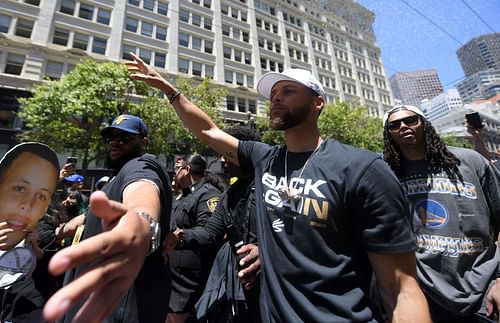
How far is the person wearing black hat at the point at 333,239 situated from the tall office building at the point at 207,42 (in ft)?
53.5

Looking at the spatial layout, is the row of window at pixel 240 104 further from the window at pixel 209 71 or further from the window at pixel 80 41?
the window at pixel 80 41

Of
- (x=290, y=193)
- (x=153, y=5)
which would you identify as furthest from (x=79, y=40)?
(x=290, y=193)

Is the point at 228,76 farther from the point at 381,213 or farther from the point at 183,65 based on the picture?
the point at 381,213

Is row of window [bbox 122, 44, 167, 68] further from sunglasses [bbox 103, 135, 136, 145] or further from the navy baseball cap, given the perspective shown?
sunglasses [bbox 103, 135, 136, 145]

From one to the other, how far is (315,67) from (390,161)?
3831 cm

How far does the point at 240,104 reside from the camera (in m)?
Answer: 29.4

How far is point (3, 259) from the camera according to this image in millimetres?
2070

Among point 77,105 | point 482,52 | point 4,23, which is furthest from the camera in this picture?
point 482,52

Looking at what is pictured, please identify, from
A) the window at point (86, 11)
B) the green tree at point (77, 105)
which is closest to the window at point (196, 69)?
the window at point (86, 11)

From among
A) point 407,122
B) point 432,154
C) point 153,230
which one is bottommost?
point 153,230

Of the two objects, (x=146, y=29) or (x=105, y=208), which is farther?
(x=146, y=29)

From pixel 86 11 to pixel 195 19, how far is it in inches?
432

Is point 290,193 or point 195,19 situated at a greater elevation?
point 195,19

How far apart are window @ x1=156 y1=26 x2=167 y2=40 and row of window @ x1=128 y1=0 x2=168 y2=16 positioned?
1798 millimetres
